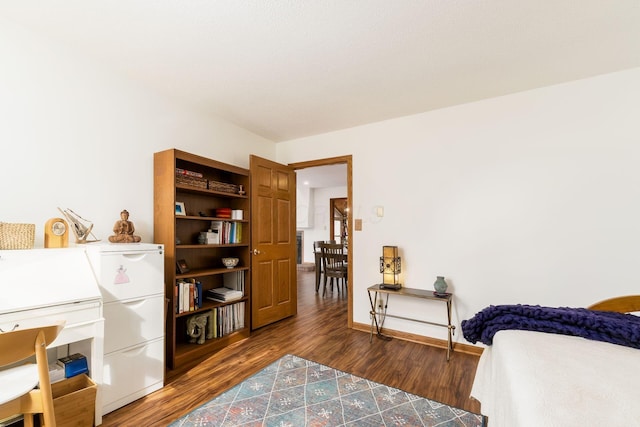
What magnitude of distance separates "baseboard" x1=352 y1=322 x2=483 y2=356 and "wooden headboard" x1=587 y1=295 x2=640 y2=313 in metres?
1.33

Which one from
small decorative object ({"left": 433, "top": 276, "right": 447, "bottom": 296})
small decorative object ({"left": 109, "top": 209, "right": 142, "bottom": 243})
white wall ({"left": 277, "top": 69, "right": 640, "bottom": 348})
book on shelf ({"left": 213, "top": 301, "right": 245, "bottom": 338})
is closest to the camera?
small decorative object ({"left": 109, "top": 209, "right": 142, "bottom": 243})

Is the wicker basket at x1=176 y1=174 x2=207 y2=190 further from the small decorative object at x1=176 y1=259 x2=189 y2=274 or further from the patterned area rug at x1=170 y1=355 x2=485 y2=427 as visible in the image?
the patterned area rug at x1=170 y1=355 x2=485 y2=427

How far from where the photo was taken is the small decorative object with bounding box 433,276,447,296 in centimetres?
263

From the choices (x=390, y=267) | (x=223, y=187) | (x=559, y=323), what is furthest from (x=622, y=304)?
(x=223, y=187)

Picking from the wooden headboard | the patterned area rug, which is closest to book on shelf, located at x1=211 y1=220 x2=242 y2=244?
the patterned area rug

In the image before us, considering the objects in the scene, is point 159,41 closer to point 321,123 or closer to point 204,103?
point 204,103

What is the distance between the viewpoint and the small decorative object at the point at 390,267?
2.93 meters

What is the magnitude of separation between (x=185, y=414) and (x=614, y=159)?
370 centimetres

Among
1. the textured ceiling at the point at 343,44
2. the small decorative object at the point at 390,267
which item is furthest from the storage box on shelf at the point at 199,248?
the small decorative object at the point at 390,267

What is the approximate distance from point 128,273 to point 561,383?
2252 mm

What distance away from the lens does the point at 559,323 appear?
1175mm

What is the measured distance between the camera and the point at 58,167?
191cm

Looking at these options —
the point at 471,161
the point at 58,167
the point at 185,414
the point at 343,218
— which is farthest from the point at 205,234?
the point at 343,218

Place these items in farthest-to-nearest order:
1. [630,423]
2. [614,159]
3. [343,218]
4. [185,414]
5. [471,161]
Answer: [343,218]
[471,161]
[614,159]
[185,414]
[630,423]
